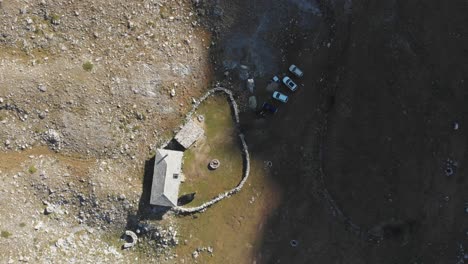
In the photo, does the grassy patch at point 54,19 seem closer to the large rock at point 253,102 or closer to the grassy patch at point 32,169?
the grassy patch at point 32,169

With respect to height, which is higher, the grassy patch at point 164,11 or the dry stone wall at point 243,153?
the grassy patch at point 164,11

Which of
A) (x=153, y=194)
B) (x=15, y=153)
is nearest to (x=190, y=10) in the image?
(x=153, y=194)

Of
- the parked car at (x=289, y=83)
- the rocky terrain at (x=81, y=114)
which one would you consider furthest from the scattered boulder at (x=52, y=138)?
the parked car at (x=289, y=83)

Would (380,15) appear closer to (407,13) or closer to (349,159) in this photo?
(407,13)

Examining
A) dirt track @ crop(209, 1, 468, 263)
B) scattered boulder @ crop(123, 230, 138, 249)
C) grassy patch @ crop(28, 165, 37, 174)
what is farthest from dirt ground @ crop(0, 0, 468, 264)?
grassy patch @ crop(28, 165, 37, 174)

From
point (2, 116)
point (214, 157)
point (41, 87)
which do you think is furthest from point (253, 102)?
point (2, 116)

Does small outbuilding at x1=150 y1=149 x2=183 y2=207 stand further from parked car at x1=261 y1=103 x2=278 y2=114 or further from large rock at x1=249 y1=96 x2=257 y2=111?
parked car at x1=261 y1=103 x2=278 y2=114
